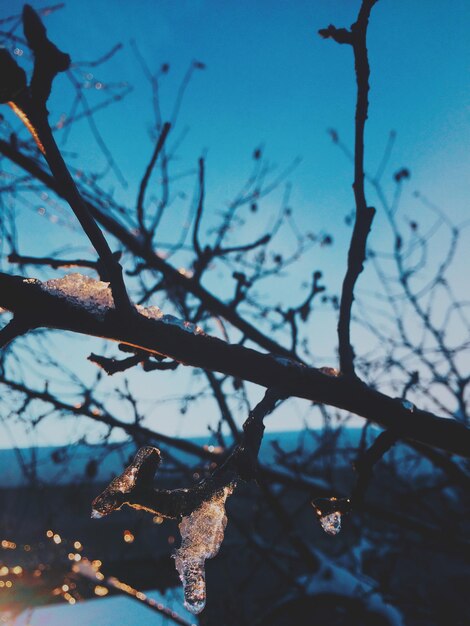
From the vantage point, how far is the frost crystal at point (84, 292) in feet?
3.06

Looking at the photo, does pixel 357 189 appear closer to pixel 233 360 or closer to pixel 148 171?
pixel 233 360

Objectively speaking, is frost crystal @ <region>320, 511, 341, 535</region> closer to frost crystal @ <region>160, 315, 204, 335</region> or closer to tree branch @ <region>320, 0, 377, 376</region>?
tree branch @ <region>320, 0, 377, 376</region>

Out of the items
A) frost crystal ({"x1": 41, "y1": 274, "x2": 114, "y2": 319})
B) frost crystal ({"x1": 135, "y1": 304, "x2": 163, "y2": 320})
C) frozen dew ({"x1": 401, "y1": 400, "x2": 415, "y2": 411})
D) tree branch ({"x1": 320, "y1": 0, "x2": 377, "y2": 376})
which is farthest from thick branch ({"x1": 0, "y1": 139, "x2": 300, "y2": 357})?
frost crystal ({"x1": 41, "y1": 274, "x2": 114, "y2": 319})

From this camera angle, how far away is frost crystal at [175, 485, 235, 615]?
0.76 metres

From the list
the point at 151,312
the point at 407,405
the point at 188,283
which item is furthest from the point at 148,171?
the point at 407,405

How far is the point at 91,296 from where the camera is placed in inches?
38.8

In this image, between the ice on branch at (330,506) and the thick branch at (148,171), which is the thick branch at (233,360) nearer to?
Result: the ice on branch at (330,506)

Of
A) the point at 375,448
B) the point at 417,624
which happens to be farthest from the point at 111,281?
the point at 417,624

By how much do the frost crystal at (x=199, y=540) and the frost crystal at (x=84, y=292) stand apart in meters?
0.50

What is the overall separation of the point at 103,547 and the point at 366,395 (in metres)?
11.7

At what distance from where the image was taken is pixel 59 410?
337cm

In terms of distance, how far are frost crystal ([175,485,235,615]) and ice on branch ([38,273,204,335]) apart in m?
0.43

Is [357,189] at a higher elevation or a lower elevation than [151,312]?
higher

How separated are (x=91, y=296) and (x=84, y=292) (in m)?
0.02
